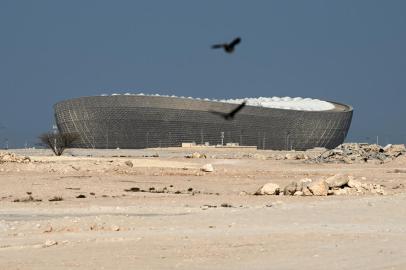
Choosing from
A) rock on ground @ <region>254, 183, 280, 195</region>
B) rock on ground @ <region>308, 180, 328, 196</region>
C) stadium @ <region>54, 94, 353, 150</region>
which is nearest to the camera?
rock on ground @ <region>308, 180, 328, 196</region>

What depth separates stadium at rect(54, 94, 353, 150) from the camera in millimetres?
135750

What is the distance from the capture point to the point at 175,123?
137250 mm

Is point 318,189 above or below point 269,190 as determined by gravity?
above

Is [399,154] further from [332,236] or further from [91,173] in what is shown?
[332,236]

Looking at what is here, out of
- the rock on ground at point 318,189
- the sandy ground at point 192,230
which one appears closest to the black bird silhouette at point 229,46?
the sandy ground at point 192,230

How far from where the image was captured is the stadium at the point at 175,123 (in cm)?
13575

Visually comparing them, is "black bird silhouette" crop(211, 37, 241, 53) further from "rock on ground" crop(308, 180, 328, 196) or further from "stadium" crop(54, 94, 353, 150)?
"stadium" crop(54, 94, 353, 150)

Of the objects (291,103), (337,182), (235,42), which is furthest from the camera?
(291,103)

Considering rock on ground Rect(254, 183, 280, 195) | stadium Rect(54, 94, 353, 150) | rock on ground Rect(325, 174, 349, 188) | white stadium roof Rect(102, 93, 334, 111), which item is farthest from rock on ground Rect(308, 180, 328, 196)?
white stadium roof Rect(102, 93, 334, 111)

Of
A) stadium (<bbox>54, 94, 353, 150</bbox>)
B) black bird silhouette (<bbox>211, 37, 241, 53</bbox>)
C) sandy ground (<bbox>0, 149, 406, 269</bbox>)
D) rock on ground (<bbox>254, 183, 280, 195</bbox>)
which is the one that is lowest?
stadium (<bbox>54, 94, 353, 150</bbox>)

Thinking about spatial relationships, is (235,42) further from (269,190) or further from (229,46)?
(269,190)

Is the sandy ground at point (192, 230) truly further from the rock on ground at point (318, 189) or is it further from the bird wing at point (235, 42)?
the bird wing at point (235, 42)

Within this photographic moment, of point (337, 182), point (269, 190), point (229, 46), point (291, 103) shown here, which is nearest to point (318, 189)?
point (337, 182)

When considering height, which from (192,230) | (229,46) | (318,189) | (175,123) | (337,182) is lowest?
(175,123)
